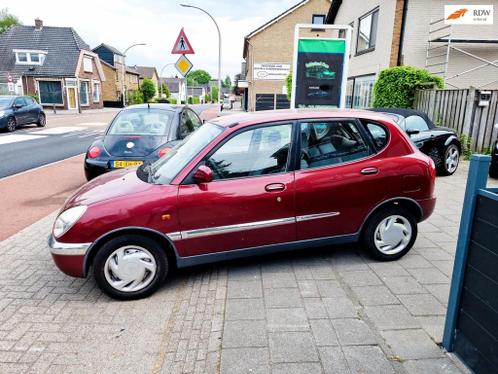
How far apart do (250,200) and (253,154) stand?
0.48 meters

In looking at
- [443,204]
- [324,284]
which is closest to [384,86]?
[443,204]

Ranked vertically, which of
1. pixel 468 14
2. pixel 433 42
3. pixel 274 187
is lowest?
pixel 274 187

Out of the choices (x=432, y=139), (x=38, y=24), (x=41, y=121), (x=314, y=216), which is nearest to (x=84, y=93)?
(x=38, y=24)

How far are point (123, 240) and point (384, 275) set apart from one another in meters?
2.56

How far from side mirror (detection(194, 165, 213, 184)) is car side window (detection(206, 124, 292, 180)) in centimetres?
12

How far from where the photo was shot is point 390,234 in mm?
4066

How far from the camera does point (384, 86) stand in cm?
1277

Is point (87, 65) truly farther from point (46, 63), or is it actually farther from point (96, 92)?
point (46, 63)

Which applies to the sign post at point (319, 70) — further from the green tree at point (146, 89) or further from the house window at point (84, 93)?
the green tree at point (146, 89)

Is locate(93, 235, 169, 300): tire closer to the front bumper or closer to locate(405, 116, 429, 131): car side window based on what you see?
the front bumper

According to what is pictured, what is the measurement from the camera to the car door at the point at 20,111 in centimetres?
1753

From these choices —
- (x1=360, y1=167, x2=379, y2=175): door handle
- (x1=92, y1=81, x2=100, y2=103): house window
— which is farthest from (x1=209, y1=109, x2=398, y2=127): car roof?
(x1=92, y1=81, x2=100, y2=103): house window

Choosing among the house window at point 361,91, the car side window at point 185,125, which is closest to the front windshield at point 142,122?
the car side window at point 185,125

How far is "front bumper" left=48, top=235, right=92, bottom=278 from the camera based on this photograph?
329 cm
